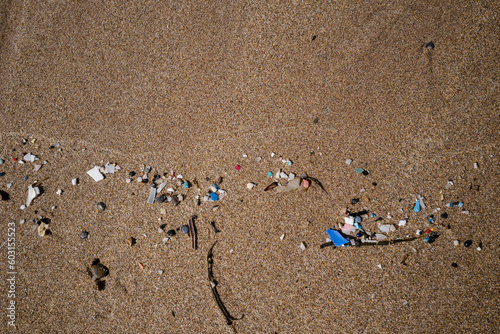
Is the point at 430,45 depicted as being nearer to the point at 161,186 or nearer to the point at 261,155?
the point at 261,155

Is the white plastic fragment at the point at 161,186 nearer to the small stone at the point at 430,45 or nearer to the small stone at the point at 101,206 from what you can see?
the small stone at the point at 101,206

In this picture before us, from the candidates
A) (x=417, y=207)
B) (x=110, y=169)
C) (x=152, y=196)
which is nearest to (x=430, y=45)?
(x=417, y=207)

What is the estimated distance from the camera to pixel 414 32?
2.08m

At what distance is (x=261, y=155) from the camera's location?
212 cm

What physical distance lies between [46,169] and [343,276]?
2.47 m

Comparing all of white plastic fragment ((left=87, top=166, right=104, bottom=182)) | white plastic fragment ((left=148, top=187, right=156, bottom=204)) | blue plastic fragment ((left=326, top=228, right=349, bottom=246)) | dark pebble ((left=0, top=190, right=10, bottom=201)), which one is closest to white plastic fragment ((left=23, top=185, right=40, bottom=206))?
dark pebble ((left=0, top=190, right=10, bottom=201))

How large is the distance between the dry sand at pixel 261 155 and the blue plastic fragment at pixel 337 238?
65mm

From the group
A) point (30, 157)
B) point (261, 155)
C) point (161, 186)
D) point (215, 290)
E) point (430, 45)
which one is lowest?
point (215, 290)

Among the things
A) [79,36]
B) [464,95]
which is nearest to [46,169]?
[79,36]

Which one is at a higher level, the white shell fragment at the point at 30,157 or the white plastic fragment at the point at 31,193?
the white shell fragment at the point at 30,157

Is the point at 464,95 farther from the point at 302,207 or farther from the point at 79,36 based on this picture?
the point at 79,36

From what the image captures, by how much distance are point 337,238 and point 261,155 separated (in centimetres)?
85

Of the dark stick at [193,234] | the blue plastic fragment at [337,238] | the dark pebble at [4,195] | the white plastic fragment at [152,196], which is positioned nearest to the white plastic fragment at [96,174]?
the white plastic fragment at [152,196]

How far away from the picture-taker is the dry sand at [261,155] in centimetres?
203
